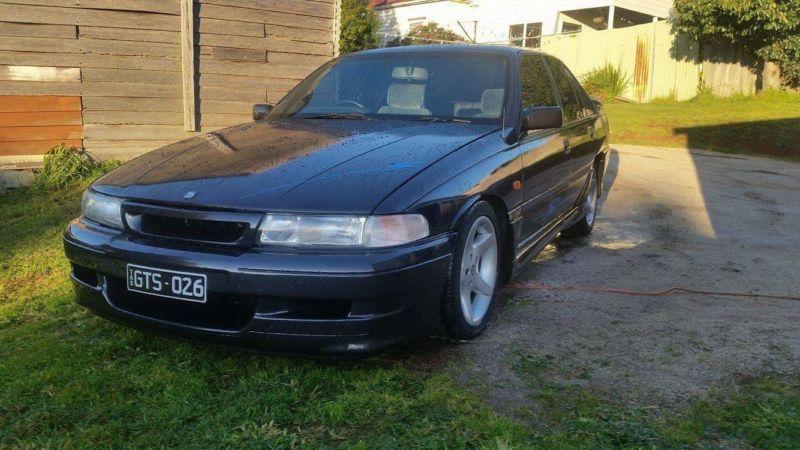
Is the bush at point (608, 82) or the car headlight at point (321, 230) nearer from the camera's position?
the car headlight at point (321, 230)

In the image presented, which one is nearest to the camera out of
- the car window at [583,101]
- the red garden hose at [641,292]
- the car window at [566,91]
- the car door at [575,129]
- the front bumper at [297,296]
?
the front bumper at [297,296]

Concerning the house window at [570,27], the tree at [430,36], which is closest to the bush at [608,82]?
the tree at [430,36]

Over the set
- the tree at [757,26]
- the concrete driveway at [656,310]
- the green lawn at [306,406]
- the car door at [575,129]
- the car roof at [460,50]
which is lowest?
the green lawn at [306,406]

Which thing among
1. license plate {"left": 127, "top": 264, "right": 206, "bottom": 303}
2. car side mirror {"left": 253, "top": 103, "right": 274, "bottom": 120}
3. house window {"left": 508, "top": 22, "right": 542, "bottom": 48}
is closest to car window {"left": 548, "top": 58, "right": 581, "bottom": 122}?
car side mirror {"left": 253, "top": 103, "right": 274, "bottom": 120}

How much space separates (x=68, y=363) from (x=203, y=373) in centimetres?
66

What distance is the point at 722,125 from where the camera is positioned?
13656 millimetres

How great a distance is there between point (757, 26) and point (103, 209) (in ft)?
54.2

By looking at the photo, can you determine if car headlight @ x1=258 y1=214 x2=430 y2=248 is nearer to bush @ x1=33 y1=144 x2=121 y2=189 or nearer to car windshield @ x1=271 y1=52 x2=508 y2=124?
car windshield @ x1=271 y1=52 x2=508 y2=124

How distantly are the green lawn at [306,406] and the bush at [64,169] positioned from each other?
428 cm

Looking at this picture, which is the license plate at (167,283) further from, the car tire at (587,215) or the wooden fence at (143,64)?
the wooden fence at (143,64)

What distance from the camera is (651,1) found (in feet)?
86.7

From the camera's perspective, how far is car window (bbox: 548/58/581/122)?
515cm

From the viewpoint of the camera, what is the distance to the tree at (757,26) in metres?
15.6

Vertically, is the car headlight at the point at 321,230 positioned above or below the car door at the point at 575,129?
below
